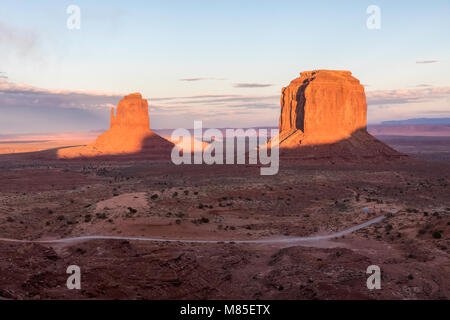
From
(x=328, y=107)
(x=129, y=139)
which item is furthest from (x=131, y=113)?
(x=328, y=107)

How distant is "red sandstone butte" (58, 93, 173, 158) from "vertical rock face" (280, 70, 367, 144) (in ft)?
166

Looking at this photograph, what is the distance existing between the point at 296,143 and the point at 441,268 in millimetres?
70625

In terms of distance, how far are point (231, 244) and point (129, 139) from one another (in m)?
111

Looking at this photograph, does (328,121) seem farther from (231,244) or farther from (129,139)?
(231,244)

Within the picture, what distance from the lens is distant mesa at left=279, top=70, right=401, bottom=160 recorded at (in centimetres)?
8694

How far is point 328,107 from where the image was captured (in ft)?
306

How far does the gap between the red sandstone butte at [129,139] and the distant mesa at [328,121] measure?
159 ft

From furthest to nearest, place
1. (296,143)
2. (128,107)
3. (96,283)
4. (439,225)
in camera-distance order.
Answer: (128,107)
(296,143)
(439,225)
(96,283)

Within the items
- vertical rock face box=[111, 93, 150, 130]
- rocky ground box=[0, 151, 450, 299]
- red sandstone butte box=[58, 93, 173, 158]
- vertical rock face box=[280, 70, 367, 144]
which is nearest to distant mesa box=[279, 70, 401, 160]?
vertical rock face box=[280, 70, 367, 144]

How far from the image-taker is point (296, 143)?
296 ft
